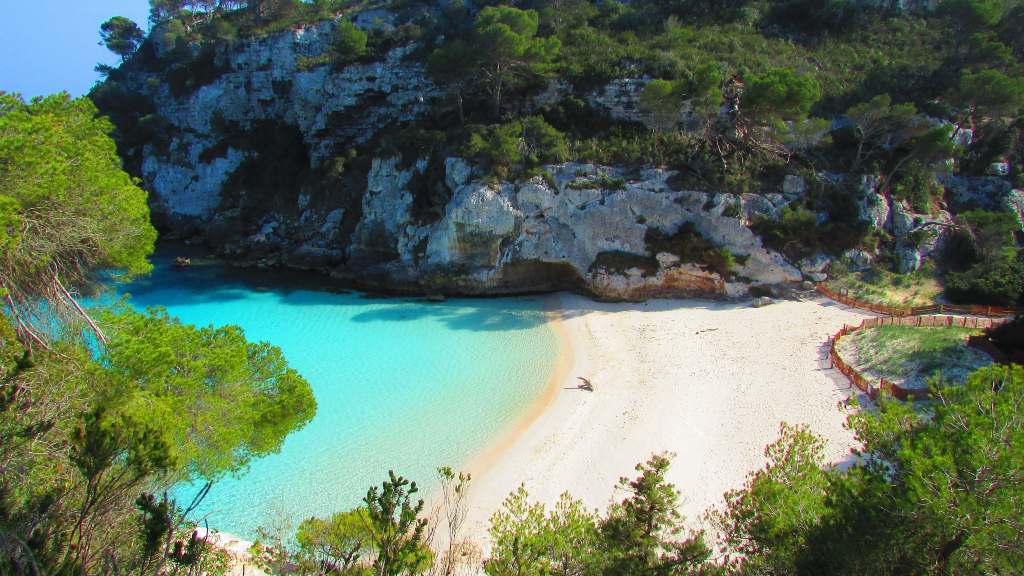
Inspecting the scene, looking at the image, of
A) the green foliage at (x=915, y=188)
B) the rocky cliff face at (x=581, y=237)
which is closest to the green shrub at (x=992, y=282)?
the green foliage at (x=915, y=188)

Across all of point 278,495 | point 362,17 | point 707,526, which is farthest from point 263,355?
point 362,17

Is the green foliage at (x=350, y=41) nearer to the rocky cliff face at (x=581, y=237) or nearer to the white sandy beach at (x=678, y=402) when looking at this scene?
the rocky cliff face at (x=581, y=237)

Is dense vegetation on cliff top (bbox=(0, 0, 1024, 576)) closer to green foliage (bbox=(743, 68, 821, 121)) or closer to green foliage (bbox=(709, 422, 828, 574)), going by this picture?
green foliage (bbox=(709, 422, 828, 574))

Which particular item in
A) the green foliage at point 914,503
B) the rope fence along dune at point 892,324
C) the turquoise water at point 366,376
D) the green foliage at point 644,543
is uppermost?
the green foliage at point 914,503

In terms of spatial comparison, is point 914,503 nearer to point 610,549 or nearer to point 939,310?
point 610,549

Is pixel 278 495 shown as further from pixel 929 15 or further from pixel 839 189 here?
pixel 929 15

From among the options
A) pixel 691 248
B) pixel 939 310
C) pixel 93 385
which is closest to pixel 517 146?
pixel 691 248

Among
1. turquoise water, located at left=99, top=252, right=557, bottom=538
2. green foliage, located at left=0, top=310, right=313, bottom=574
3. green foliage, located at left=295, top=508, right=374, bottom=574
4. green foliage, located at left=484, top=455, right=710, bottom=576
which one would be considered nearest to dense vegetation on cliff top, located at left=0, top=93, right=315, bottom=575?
green foliage, located at left=0, top=310, right=313, bottom=574
